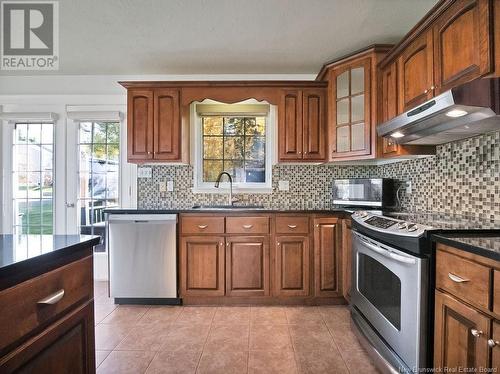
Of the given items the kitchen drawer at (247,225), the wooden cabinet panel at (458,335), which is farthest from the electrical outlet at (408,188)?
the wooden cabinet panel at (458,335)

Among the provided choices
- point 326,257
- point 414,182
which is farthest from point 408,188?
point 326,257

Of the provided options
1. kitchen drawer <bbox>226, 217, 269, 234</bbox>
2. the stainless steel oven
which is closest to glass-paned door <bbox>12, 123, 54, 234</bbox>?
kitchen drawer <bbox>226, 217, 269, 234</bbox>

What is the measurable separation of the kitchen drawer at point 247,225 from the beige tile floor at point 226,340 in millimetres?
705

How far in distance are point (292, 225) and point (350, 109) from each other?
3.96 feet

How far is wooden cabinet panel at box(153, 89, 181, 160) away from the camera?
2.75m

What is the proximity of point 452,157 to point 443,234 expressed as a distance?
3.22 ft

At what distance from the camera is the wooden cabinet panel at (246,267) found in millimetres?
2502

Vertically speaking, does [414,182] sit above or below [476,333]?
above

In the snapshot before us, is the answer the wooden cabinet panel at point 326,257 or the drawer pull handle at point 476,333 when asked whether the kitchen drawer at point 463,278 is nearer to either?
the drawer pull handle at point 476,333

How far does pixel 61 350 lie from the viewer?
33.7 inches

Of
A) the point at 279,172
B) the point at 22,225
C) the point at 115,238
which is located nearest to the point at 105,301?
the point at 115,238

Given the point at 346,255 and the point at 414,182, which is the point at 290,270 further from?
the point at 414,182

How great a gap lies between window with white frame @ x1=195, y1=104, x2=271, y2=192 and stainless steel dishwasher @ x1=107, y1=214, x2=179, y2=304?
0.84 m

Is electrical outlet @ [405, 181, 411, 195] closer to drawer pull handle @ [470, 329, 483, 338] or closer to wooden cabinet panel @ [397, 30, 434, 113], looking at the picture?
wooden cabinet panel @ [397, 30, 434, 113]
